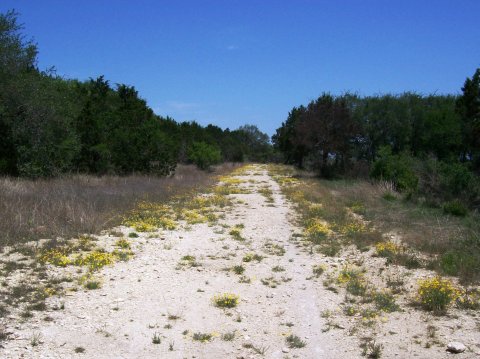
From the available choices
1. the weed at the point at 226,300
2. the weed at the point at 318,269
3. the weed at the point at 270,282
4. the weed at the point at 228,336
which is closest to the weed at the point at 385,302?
Answer: the weed at the point at 318,269

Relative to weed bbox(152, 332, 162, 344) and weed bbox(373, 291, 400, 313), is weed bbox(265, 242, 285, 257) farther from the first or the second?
weed bbox(152, 332, 162, 344)

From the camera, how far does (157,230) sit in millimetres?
12883

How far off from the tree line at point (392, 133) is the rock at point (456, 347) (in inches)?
780

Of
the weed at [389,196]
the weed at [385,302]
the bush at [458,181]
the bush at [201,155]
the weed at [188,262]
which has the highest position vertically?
the bush at [201,155]

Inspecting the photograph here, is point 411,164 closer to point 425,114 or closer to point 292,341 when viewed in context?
point 425,114

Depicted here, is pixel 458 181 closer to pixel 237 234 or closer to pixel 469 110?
pixel 237 234

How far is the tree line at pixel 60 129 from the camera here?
72.9 feet

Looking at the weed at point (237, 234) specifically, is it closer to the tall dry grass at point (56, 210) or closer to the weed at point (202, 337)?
the tall dry grass at point (56, 210)

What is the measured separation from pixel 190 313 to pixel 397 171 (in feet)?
71.2

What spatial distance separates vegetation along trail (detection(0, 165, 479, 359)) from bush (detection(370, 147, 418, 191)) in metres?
12.3

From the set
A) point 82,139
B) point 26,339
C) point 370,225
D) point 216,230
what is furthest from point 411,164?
point 26,339

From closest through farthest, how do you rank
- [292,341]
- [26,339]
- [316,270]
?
[26,339] < [292,341] < [316,270]

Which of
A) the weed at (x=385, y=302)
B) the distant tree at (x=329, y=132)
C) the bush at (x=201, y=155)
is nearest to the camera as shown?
the weed at (x=385, y=302)

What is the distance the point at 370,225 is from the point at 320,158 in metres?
25.5
